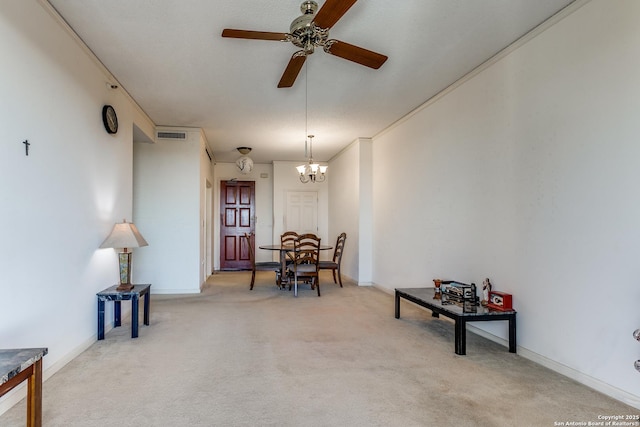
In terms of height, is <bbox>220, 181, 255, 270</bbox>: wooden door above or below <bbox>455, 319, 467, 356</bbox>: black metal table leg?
above

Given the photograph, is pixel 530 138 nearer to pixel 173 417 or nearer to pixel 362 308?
pixel 362 308

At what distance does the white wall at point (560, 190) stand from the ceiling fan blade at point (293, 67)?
1.85m

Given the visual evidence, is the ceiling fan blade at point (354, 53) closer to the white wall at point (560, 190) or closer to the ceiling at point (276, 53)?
the ceiling at point (276, 53)

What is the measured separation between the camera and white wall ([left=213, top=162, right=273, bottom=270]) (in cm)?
880

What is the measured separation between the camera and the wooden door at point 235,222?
28.7 ft

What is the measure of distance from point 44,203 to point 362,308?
3512 millimetres

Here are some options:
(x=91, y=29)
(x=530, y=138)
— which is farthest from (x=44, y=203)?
(x=530, y=138)

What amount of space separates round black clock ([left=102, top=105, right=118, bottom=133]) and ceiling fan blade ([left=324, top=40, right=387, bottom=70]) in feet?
7.75

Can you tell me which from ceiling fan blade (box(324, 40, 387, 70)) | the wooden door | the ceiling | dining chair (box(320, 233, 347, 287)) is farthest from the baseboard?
ceiling fan blade (box(324, 40, 387, 70))

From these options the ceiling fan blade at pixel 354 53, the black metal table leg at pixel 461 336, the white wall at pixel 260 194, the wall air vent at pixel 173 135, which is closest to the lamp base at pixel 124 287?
the ceiling fan blade at pixel 354 53

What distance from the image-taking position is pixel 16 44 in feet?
7.07

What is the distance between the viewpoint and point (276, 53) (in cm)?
322

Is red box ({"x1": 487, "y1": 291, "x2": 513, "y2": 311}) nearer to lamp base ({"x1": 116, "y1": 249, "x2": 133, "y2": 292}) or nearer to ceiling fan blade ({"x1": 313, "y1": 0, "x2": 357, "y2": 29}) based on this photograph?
ceiling fan blade ({"x1": 313, "y1": 0, "x2": 357, "y2": 29})

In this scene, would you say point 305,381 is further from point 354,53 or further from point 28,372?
point 354,53
